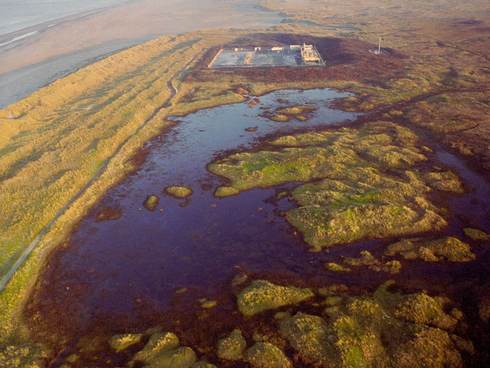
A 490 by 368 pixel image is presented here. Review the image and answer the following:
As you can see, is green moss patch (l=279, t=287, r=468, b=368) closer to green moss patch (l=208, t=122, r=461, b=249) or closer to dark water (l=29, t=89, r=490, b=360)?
dark water (l=29, t=89, r=490, b=360)

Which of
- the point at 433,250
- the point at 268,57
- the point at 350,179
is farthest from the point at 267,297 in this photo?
the point at 268,57

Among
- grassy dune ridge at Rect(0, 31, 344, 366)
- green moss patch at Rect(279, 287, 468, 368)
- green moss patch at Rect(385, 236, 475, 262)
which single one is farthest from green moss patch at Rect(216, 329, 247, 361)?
green moss patch at Rect(385, 236, 475, 262)

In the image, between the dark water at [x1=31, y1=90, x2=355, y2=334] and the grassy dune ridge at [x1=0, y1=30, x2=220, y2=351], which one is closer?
the dark water at [x1=31, y1=90, x2=355, y2=334]

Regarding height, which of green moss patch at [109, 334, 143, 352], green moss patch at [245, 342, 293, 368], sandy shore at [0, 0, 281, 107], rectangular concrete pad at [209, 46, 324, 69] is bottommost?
sandy shore at [0, 0, 281, 107]

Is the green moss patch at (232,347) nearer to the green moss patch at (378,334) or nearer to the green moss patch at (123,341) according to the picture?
the green moss patch at (378,334)

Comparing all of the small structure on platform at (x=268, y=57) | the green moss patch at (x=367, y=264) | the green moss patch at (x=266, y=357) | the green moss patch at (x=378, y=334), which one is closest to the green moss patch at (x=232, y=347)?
the green moss patch at (x=266, y=357)

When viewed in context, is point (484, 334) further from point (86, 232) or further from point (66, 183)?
point (66, 183)

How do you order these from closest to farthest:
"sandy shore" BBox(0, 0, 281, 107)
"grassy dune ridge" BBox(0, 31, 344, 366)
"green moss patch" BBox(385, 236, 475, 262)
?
"green moss patch" BBox(385, 236, 475, 262) → "grassy dune ridge" BBox(0, 31, 344, 366) → "sandy shore" BBox(0, 0, 281, 107)
